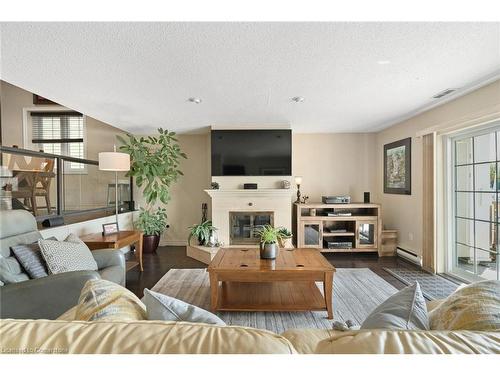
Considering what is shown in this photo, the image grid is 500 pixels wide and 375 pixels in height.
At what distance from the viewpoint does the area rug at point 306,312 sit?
7.03 ft

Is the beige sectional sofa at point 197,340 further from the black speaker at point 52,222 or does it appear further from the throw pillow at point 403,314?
the black speaker at point 52,222

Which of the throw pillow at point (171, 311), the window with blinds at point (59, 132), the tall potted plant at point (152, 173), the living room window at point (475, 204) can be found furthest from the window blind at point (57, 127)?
the living room window at point (475, 204)

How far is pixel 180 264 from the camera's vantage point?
3838mm

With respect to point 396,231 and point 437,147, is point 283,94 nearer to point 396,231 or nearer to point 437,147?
point 437,147

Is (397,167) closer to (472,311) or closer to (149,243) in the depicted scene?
(472,311)

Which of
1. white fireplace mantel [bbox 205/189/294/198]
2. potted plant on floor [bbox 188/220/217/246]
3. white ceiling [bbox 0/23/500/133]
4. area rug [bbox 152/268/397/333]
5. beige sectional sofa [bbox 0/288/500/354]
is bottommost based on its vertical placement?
area rug [bbox 152/268/397/333]

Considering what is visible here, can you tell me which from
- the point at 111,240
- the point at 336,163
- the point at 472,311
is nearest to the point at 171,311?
the point at 472,311

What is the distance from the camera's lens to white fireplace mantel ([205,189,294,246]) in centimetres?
446

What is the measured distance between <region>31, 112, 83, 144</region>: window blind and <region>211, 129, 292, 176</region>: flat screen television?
3212 millimetres

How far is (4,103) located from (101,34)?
560cm

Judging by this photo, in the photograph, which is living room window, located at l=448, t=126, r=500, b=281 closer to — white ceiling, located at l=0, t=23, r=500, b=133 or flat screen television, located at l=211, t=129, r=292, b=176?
white ceiling, located at l=0, t=23, r=500, b=133

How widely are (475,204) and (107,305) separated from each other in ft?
12.9

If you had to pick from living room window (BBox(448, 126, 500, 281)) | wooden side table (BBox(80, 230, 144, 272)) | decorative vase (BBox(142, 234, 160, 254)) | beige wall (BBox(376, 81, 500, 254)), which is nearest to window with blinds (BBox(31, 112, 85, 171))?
decorative vase (BBox(142, 234, 160, 254))

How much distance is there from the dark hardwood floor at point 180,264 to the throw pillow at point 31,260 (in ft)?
3.57
